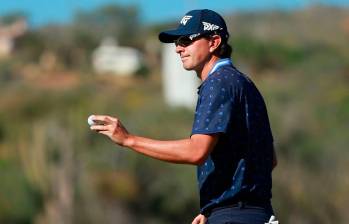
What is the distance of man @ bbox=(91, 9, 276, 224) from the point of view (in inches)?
220

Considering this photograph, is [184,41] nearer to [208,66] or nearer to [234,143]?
[208,66]

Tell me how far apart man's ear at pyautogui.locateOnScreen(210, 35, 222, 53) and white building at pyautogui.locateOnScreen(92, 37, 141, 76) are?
6906 centimetres

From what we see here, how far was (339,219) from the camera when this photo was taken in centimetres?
2872

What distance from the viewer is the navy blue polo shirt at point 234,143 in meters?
5.67

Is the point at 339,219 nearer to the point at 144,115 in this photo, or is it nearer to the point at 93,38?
the point at 144,115

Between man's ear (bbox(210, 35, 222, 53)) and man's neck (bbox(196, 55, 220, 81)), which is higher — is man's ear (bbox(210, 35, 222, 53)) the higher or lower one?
the higher one

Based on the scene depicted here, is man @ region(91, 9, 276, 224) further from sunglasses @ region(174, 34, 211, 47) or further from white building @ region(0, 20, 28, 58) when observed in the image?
white building @ region(0, 20, 28, 58)

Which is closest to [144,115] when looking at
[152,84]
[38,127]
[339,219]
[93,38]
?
[38,127]

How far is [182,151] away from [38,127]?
1230 inches

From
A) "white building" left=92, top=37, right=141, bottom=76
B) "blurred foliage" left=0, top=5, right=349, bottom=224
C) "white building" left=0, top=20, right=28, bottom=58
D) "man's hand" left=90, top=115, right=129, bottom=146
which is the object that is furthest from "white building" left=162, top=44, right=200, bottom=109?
"man's hand" left=90, top=115, right=129, bottom=146

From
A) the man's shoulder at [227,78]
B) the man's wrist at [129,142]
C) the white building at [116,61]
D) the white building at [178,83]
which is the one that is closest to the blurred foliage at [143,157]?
the white building at [178,83]

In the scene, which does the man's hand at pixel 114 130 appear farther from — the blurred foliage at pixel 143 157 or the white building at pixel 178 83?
the white building at pixel 178 83

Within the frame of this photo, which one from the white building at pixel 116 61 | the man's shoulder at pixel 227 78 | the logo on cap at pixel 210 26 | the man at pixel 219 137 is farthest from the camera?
the white building at pixel 116 61

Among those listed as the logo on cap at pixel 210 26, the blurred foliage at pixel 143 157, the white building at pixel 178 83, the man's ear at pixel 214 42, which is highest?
the logo on cap at pixel 210 26
